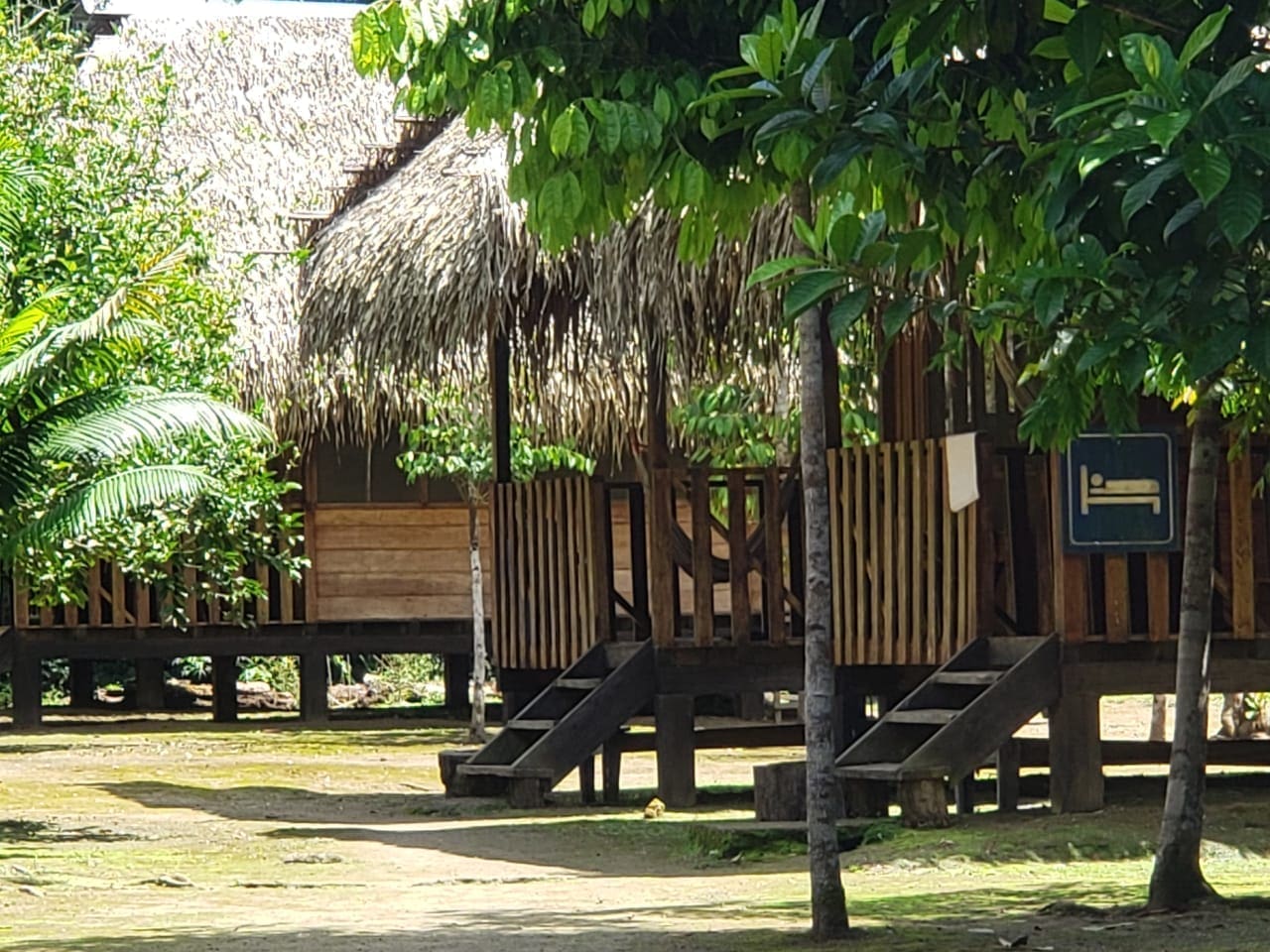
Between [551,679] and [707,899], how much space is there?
654 cm

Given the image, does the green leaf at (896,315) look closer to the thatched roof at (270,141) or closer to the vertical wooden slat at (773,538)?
the vertical wooden slat at (773,538)

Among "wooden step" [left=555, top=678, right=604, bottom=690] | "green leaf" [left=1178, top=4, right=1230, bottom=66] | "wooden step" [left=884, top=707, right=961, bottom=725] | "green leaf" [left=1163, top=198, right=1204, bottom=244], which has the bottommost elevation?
"wooden step" [left=884, top=707, right=961, bottom=725]

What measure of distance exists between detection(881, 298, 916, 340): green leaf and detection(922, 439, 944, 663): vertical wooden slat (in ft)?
20.7

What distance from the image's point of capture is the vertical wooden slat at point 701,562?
1321 cm

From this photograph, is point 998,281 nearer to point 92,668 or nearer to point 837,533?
point 837,533

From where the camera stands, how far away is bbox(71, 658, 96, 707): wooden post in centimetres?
2361

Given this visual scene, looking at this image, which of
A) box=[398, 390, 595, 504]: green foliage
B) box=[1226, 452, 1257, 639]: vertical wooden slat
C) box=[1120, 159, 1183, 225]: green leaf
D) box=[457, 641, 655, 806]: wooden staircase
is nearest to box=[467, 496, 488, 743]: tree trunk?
box=[398, 390, 595, 504]: green foliage

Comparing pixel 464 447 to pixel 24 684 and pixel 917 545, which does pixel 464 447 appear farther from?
pixel 917 545

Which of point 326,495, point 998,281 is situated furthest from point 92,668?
point 998,281

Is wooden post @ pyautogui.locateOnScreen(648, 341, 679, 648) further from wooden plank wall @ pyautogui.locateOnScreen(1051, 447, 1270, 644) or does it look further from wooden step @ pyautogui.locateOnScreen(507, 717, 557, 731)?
wooden plank wall @ pyautogui.locateOnScreen(1051, 447, 1270, 644)

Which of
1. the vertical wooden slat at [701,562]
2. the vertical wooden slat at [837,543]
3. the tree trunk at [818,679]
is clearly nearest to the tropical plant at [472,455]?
the vertical wooden slat at [701,562]

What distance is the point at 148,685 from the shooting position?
2311 centimetres

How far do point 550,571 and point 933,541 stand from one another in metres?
3.70

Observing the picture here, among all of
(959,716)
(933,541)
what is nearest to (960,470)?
(933,541)
